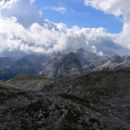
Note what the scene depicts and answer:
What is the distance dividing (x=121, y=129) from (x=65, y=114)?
22.7ft

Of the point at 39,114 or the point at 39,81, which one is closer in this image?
the point at 39,114

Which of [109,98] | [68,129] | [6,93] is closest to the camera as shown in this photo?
[68,129]

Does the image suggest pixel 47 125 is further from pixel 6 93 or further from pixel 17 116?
pixel 6 93

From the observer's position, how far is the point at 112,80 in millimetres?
89500

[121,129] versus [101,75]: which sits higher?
[101,75]

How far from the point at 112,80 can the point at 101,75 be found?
630 cm

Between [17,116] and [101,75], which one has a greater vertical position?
[101,75]

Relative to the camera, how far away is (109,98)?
234 ft

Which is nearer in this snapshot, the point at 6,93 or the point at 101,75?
the point at 6,93

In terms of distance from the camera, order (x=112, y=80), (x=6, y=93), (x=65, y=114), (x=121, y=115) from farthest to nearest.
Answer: (x=112, y=80), (x=121, y=115), (x=6, y=93), (x=65, y=114)

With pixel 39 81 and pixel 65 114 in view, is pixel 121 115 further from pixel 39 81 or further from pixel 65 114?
pixel 39 81

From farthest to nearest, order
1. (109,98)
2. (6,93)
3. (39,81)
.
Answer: (39,81) → (109,98) → (6,93)

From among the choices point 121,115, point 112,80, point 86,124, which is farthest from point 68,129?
point 112,80

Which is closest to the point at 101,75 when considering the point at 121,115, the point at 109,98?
the point at 109,98
